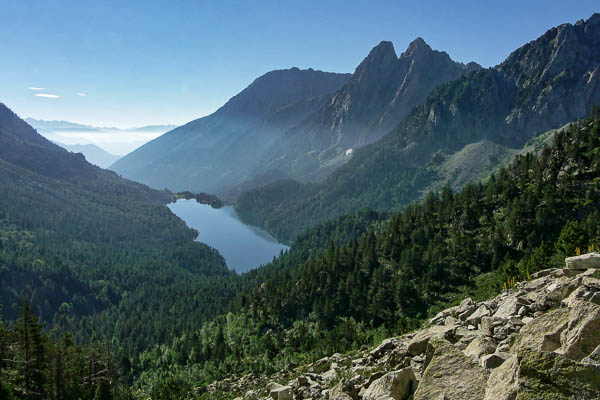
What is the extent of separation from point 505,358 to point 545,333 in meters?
1.85

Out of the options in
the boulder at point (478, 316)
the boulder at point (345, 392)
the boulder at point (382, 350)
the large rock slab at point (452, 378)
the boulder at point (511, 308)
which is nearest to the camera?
the large rock slab at point (452, 378)

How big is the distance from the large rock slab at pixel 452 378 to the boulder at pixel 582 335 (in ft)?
9.91

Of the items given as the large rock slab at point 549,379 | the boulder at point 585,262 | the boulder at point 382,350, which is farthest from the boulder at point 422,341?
the boulder at point 585,262

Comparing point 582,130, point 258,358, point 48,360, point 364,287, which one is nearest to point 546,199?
point 582,130

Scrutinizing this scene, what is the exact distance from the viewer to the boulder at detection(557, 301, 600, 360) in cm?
1239

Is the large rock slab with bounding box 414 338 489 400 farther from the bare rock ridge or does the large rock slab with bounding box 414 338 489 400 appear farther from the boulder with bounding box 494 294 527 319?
the boulder with bounding box 494 294 527 319

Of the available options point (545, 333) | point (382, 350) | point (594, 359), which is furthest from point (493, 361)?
point (382, 350)

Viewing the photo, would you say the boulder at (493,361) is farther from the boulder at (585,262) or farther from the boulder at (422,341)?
the boulder at (585,262)

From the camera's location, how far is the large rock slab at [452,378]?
13609mm

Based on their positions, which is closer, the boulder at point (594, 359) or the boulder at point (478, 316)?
the boulder at point (594, 359)

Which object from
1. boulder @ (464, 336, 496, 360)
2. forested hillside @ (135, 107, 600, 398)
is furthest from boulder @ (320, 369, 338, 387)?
forested hillside @ (135, 107, 600, 398)

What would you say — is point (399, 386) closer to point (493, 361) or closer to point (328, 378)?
point (493, 361)

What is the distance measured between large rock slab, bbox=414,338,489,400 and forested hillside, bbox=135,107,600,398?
4552 centimetres

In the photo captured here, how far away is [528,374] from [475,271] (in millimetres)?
74961
